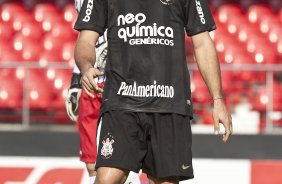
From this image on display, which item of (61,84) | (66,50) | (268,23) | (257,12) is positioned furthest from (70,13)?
(268,23)

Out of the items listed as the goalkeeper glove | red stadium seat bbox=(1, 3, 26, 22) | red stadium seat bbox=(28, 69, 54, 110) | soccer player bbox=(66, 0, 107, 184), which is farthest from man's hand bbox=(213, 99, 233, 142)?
red stadium seat bbox=(1, 3, 26, 22)

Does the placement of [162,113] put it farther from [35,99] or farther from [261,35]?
[261,35]

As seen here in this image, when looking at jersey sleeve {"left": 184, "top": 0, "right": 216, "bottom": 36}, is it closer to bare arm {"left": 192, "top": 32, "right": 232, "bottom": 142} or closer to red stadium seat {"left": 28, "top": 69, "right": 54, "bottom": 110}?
bare arm {"left": 192, "top": 32, "right": 232, "bottom": 142}

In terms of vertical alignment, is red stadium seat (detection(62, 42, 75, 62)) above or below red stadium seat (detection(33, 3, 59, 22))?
below

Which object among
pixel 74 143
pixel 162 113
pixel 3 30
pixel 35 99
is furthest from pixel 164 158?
pixel 3 30

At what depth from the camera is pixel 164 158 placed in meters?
3.90

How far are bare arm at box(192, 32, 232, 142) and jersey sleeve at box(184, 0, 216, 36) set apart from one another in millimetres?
31

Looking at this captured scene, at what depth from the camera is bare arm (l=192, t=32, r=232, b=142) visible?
3.84 metres

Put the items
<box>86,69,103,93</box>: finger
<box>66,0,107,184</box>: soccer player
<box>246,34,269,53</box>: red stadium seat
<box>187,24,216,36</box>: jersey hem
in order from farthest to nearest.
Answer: <box>246,34,269,53</box>: red stadium seat → <box>66,0,107,184</box>: soccer player → <box>187,24,216,36</box>: jersey hem → <box>86,69,103,93</box>: finger

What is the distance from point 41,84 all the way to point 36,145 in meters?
1.07

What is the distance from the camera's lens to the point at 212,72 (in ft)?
12.9

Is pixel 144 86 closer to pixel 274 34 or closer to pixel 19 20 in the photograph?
pixel 274 34

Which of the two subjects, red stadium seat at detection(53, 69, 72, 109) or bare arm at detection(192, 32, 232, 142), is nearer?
bare arm at detection(192, 32, 232, 142)

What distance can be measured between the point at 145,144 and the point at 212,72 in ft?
1.60
